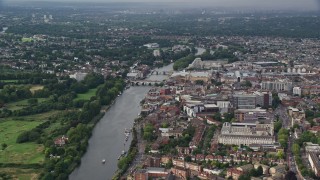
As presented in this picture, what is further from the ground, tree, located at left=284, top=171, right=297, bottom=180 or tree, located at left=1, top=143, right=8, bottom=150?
tree, located at left=284, top=171, right=297, bottom=180

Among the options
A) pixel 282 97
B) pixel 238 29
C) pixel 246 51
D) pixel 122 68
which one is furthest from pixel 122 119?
pixel 238 29

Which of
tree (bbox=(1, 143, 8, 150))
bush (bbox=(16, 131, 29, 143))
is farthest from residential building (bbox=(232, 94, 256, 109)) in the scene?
tree (bbox=(1, 143, 8, 150))

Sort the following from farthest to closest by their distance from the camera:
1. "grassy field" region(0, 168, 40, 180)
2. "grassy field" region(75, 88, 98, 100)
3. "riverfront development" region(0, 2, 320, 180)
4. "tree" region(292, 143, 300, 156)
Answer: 1. "grassy field" region(75, 88, 98, 100)
2. "tree" region(292, 143, 300, 156)
3. "riverfront development" region(0, 2, 320, 180)
4. "grassy field" region(0, 168, 40, 180)

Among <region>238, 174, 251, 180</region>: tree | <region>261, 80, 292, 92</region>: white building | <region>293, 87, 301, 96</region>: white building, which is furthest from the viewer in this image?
<region>261, 80, 292, 92</region>: white building

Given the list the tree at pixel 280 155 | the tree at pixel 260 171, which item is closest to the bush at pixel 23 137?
the tree at pixel 260 171

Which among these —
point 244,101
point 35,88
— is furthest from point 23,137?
point 244,101

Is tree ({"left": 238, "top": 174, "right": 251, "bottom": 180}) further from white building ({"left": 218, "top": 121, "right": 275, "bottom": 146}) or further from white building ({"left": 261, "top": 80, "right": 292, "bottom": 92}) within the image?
white building ({"left": 261, "top": 80, "right": 292, "bottom": 92})
